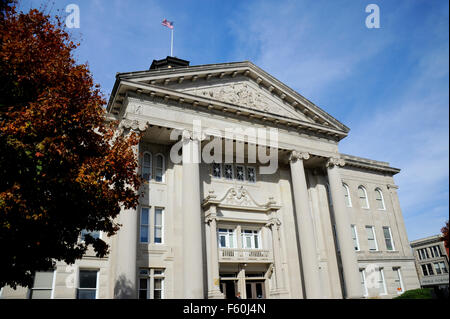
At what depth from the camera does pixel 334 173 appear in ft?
92.6

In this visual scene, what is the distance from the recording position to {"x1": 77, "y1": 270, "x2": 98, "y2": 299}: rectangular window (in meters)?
19.2

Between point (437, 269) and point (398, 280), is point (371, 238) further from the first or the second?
point (437, 269)

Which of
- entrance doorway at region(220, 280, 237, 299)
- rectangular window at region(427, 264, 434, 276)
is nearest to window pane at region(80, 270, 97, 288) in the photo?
entrance doorway at region(220, 280, 237, 299)

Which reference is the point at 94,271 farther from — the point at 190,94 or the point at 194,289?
the point at 190,94

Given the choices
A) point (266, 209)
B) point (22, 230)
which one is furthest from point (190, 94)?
point (22, 230)

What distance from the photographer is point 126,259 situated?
18.3 metres

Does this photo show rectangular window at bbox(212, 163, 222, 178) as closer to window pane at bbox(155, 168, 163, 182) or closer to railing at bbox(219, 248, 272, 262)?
window pane at bbox(155, 168, 163, 182)

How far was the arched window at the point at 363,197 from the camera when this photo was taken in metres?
34.6

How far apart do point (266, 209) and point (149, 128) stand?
33.9 feet

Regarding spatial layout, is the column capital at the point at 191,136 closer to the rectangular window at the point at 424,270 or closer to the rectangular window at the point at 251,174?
the rectangular window at the point at 251,174

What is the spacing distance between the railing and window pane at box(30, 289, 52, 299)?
9.93 metres
